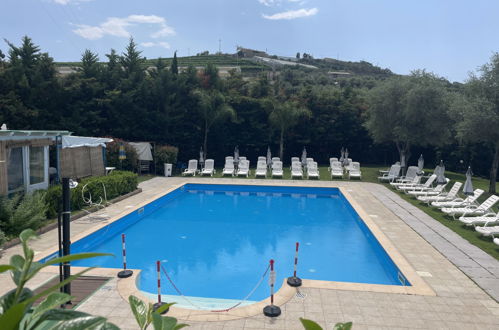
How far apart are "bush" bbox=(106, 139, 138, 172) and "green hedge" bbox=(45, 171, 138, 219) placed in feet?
11.7

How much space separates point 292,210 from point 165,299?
345 inches

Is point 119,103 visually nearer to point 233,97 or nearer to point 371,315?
point 233,97

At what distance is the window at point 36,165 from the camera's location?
1104 cm

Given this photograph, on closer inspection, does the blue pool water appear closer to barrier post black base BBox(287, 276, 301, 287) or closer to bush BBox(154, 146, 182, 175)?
barrier post black base BBox(287, 276, 301, 287)

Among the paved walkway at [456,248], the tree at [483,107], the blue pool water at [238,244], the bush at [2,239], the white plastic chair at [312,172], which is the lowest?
the blue pool water at [238,244]

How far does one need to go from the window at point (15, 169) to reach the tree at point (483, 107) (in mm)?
16273

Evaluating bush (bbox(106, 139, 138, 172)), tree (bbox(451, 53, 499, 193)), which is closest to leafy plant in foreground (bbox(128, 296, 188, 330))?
tree (bbox(451, 53, 499, 193))

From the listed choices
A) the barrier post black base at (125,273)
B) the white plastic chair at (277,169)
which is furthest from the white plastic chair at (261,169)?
the barrier post black base at (125,273)

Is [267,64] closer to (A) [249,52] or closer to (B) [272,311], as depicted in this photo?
(A) [249,52]

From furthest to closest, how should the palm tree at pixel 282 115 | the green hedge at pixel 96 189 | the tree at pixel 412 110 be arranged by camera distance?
the palm tree at pixel 282 115
the tree at pixel 412 110
the green hedge at pixel 96 189

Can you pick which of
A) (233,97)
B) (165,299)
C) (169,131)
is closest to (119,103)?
(169,131)

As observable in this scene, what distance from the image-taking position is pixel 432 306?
20.2 feet

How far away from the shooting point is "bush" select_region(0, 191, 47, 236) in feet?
29.2

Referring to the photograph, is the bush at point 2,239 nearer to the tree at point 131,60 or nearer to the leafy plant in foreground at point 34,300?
the leafy plant in foreground at point 34,300
